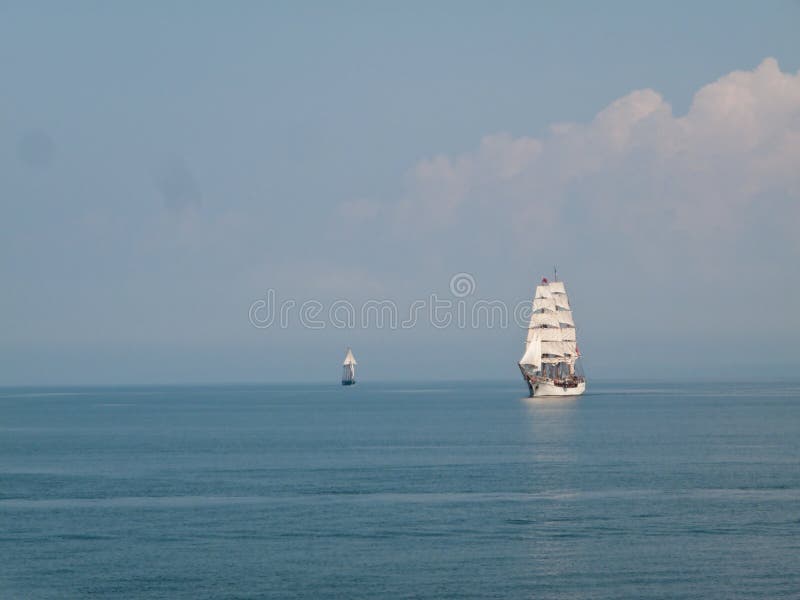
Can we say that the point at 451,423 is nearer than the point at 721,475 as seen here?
No

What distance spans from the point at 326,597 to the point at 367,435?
89314mm

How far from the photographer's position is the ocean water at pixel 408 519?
52.2m

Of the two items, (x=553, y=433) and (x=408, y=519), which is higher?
(x=553, y=433)

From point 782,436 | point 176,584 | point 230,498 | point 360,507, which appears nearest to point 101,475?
point 230,498

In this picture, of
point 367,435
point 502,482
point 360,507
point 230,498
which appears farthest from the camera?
point 367,435

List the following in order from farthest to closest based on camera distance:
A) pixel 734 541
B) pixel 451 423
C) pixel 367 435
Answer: pixel 451 423 < pixel 367 435 < pixel 734 541

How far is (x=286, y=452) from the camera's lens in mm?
114875

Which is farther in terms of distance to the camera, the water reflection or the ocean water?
the water reflection

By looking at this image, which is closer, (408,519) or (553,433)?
(408,519)

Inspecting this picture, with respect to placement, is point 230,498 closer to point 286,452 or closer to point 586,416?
point 286,452

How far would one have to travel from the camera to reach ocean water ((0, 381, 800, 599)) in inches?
2056

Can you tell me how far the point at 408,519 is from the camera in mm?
67625

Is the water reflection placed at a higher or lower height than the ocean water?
higher

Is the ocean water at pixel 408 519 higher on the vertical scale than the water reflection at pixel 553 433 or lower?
lower
